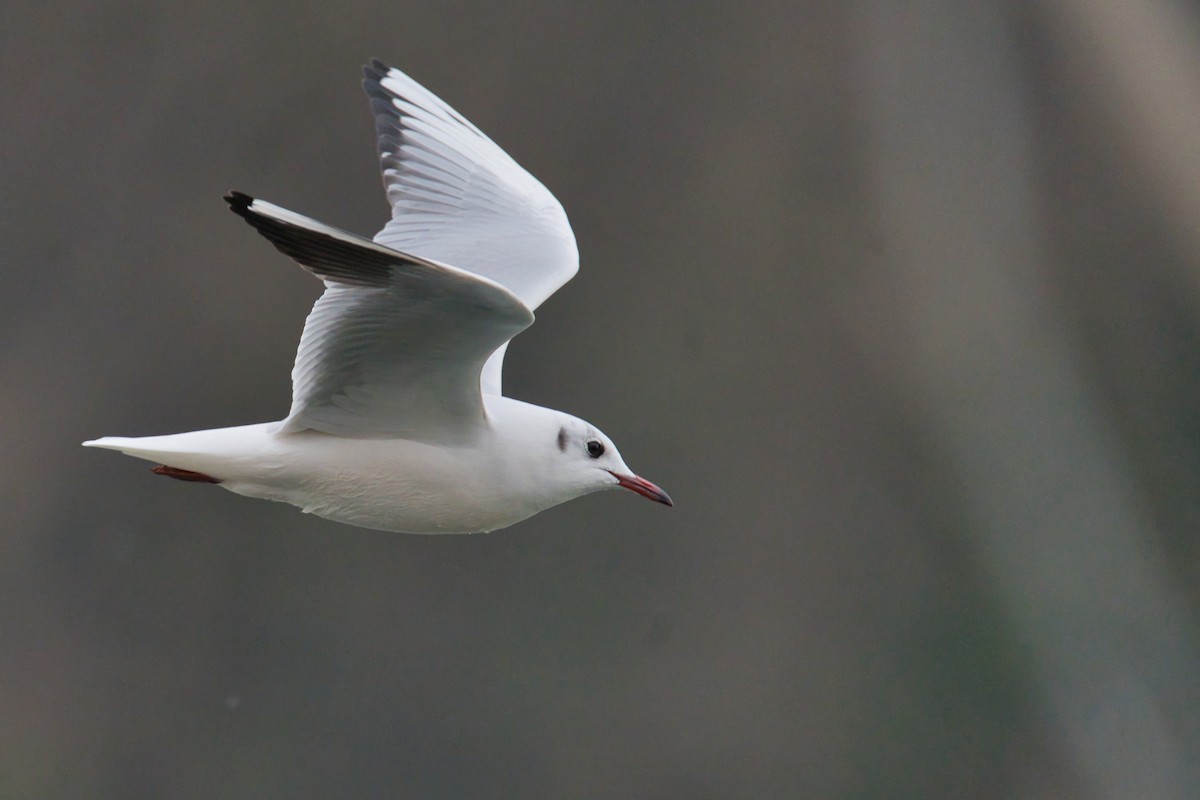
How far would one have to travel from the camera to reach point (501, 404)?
2.05 m

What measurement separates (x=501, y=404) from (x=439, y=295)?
42 cm

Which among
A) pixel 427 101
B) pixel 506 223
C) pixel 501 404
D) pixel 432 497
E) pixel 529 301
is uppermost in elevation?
pixel 427 101

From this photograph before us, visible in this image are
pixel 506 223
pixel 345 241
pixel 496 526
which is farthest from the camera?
pixel 506 223

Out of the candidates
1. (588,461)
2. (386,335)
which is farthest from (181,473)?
(588,461)

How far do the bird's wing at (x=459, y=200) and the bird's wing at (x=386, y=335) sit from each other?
16.2 inches

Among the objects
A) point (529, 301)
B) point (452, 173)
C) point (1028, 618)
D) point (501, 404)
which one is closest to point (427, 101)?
point (452, 173)

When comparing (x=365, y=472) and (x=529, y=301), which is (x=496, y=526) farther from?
(x=529, y=301)

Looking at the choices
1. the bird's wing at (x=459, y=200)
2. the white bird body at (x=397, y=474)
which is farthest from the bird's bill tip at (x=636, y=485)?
the bird's wing at (x=459, y=200)

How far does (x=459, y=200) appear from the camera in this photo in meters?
2.51

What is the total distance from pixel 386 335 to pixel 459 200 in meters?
0.76

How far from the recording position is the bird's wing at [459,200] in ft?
7.87

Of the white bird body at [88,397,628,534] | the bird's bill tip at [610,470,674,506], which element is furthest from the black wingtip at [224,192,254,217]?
the bird's bill tip at [610,470,674,506]

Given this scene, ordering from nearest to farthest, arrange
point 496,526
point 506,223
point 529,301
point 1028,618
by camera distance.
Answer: point 496,526, point 529,301, point 506,223, point 1028,618

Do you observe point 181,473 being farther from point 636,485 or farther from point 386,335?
point 636,485
